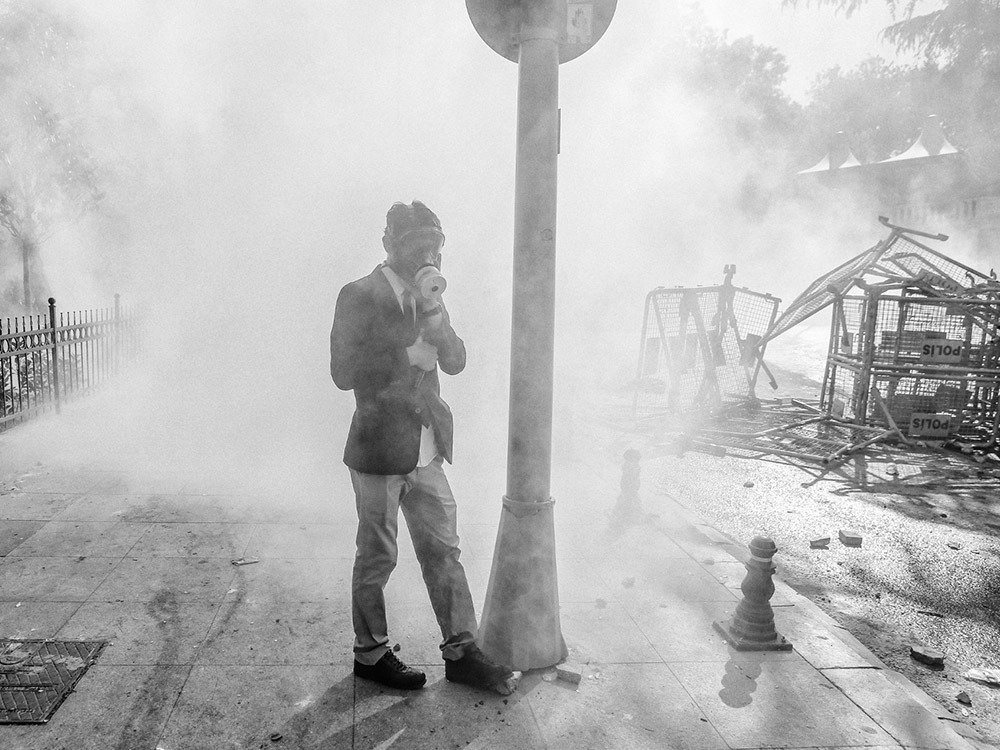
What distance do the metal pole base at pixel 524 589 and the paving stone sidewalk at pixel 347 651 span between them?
0.50 feet

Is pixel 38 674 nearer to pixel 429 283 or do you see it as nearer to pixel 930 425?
pixel 429 283

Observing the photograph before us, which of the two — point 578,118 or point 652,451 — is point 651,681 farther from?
point 578,118

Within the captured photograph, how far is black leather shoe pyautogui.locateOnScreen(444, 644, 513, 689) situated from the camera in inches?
114

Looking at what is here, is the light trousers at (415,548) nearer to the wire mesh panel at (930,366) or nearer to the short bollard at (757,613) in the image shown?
the short bollard at (757,613)

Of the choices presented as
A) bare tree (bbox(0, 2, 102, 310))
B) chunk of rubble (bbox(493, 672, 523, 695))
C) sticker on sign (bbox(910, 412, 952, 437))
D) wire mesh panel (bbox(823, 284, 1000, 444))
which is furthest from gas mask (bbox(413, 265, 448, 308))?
bare tree (bbox(0, 2, 102, 310))

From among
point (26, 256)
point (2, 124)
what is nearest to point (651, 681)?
point (2, 124)

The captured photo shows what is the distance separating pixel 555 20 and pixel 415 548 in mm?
2277

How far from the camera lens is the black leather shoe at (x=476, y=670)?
9.54 ft

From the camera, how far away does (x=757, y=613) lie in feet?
11.4

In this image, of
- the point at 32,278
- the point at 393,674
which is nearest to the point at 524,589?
the point at 393,674

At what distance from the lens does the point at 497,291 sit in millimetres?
8773

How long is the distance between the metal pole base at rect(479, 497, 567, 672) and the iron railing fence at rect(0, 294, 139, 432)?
6353 mm

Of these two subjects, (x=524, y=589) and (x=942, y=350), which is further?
(x=942, y=350)

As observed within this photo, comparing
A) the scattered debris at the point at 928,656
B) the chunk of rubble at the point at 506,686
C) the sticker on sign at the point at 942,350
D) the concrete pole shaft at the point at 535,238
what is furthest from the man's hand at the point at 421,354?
the sticker on sign at the point at 942,350
